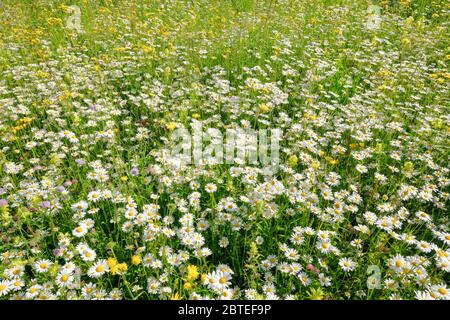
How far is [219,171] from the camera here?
299 cm

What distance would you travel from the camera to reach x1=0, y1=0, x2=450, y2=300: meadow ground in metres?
2.14

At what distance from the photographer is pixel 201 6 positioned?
6910 mm

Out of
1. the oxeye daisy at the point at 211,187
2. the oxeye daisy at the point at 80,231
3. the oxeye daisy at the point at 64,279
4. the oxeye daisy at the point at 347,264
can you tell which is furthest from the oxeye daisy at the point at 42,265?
the oxeye daisy at the point at 347,264

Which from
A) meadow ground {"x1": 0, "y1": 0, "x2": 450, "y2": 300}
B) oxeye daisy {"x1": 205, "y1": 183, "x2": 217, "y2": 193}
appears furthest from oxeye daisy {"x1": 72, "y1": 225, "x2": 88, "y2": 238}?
oxeye daisy {"x1": 205, "y1": 183, "x2": 217, "y2": 193}

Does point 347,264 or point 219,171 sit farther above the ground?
point 219,171

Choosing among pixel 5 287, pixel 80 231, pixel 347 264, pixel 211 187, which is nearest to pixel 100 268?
pixel 80 231

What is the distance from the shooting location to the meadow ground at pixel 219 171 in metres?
2.14

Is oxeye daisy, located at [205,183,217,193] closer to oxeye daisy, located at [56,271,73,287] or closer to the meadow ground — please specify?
the meadow ground

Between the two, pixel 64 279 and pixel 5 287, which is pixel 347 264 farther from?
pixel 5 287

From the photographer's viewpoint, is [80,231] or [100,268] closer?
[100,268]

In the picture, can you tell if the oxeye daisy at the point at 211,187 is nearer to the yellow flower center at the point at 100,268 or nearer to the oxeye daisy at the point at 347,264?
the yellow flower center at the point at 100,268

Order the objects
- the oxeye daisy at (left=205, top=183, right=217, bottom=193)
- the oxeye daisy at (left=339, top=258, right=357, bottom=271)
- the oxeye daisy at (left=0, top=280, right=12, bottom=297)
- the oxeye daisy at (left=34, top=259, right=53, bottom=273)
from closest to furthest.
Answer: the oxeye daisy at (left=0, top=280, right=12, bottom=297)
the oxeye daisy at (left=34, top=259, right=53, bottom=273)
the oxeye daisy at (left=339, top=258, right=357, bottom=271)
the oxeye daisy at (left=205, top=183, right=217, bottom=193)

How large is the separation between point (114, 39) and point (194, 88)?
2404 millimetres
